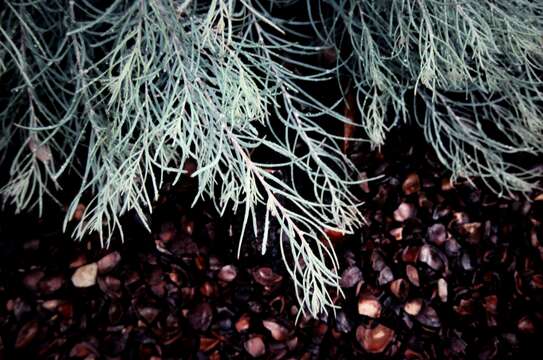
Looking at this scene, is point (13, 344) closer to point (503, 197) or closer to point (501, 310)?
point (501, 310)

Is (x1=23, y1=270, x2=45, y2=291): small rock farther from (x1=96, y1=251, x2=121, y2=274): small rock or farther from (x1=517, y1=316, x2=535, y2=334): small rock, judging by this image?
(x1=517, y1=316, x2=535, y2=334): small rock

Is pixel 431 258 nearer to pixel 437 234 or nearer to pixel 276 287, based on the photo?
pixel 437 234

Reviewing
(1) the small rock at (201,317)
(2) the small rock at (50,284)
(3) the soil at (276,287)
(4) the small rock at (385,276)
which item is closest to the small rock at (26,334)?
(3) the soil at (276,287)

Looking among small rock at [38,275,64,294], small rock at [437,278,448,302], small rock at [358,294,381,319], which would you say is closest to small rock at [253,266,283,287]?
small rock at [358,294,381,319]

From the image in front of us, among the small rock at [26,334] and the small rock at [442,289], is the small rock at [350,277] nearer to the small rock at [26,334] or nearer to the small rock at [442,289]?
the small rock at [442,289]

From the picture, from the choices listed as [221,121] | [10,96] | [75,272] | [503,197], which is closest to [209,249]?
[75,272]

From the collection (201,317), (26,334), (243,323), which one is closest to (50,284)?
(26,334)
